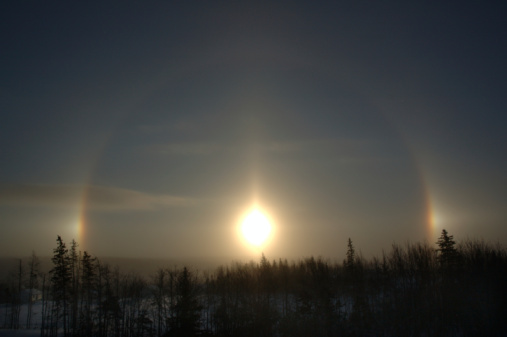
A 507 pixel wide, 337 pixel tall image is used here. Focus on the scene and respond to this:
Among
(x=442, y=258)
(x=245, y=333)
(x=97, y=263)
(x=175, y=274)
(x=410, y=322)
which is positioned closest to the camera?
(x=410, y=322)

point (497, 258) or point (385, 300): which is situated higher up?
point (497, 258)

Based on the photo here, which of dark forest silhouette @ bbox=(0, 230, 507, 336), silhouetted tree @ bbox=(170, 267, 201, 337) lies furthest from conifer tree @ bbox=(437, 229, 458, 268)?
silhouetted tree @ bbox=(170, 267, 201, 337)

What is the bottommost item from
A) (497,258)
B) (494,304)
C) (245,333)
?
(245,333)

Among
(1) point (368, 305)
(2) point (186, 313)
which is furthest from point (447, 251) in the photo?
(2) point (186, 313)

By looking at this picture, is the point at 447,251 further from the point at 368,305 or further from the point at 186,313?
the point at 186,313

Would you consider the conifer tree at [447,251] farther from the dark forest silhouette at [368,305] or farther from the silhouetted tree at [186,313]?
the silhouetted tree at [186,313]

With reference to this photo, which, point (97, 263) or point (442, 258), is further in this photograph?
point (97, 263)

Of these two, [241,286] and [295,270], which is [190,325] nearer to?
[241,286]

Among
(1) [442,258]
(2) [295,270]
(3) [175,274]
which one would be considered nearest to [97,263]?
(3) [175,274]

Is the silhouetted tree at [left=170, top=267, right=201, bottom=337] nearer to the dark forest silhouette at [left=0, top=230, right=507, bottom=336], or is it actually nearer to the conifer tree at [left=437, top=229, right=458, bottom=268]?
the dark forest silhouette at [left=0, top=230, right=507, bottom=336]

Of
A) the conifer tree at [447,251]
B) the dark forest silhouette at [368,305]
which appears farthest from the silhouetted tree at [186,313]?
the conifer tree at [447,251]

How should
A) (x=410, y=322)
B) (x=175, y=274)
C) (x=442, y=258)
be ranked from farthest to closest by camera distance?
(x=175, y=274)
(x=442, y=258)
(x=410, y=322)
